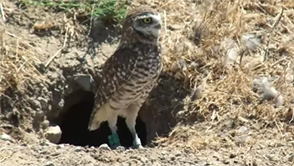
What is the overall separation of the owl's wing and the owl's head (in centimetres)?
Result: 15

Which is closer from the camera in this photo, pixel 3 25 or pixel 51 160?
pixel 51 160

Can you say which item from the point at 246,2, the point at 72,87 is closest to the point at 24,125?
the point at 72,87

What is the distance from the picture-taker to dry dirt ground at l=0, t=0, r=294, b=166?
6.14 metres

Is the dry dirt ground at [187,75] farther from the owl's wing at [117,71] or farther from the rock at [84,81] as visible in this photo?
the owl's wing at [117,71]

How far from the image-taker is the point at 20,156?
5.21 meters

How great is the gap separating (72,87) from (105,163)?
2.19 m

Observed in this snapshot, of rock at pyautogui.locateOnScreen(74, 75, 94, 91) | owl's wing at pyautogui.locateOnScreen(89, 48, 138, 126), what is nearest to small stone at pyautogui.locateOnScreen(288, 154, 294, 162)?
owl's wing at pyautogui.locateOnScreen(89, 48, 138, 126)

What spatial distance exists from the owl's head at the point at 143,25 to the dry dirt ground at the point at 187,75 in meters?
0.71

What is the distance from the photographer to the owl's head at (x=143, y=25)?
6176 millimetres

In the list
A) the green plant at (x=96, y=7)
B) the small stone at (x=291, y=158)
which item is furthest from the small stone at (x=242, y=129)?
the green plant at (x=96, y=7)

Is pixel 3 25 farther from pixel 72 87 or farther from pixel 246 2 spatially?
pixel 246 2

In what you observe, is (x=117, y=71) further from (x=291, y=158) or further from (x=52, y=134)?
(x=291, y=158)

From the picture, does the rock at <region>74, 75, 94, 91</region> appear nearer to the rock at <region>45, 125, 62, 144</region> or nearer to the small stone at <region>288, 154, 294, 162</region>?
the rock at <region>45, 125, 62, 144</region>

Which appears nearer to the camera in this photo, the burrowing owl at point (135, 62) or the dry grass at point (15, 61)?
the burrowing owl at point (135, 62)
